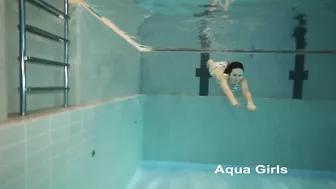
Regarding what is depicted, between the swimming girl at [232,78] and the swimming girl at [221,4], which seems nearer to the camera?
the swimming girl at [232,78]

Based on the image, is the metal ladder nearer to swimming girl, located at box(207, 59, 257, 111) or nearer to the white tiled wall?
the white tiled wall

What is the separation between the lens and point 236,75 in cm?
473

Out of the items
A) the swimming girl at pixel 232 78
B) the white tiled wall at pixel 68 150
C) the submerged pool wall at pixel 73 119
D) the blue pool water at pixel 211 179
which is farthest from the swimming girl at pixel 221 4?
the blue pool water at pixel 211 179

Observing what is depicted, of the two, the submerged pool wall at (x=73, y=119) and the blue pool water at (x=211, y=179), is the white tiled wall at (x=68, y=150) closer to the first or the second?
the submerged pool wall at (x=73, y=119)

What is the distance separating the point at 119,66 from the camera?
4238mm

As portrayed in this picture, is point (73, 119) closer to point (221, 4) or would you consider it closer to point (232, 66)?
point (232, 66)

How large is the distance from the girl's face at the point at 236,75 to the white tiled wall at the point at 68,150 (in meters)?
1.90

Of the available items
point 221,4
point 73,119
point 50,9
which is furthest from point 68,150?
point 221,4

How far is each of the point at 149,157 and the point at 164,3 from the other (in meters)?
3.24

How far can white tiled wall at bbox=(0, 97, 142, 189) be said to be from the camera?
1367 millimetres

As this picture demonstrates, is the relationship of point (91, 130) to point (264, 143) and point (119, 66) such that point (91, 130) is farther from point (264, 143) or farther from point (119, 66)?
point (264, 143)

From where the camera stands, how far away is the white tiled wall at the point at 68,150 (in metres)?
1.37

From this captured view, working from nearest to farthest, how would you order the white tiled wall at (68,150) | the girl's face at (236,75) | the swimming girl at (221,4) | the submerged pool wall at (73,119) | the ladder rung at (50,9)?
the white tiled wall at (68,150), the submerged pool wall at (73,119), the ladder rung at (50,9), the girl's face at (236,75), the swimming girl at (221,4)

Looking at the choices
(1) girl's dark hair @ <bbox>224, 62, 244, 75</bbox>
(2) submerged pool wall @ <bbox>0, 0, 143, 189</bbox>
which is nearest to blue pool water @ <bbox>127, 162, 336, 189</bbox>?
(2) submerged pool wall @ <bbox>0, 0, 143, 189</bbox>
